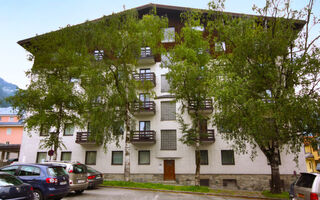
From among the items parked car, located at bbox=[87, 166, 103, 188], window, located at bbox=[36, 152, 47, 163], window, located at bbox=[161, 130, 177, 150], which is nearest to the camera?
parked car, located at bbox=[87, 166, 103, 188]

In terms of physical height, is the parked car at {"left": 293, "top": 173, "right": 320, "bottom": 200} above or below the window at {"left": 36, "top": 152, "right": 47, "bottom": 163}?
below

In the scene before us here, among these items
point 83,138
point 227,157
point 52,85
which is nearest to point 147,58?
point 52,85

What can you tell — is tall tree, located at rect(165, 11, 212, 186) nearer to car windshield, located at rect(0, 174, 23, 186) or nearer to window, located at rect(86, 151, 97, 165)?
car windshield, located at rect(0, 174, 23, 186)

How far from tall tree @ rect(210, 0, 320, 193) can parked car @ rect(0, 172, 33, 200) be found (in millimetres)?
9925

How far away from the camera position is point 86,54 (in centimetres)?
1867

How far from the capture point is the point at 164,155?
24469mm

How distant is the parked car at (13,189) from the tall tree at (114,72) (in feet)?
32.4

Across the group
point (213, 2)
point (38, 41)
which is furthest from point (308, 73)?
point (38, 41)

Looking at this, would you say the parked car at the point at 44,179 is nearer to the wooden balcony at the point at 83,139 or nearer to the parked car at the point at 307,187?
the parked car at the point at 307,187

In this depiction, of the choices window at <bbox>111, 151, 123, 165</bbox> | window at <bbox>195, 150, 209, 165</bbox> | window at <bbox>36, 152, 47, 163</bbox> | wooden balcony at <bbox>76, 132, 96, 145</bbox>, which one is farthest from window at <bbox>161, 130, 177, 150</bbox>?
window at <bbox>36, 152, 47, 163</bbox>

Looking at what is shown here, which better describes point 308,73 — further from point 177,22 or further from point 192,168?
point 177,22

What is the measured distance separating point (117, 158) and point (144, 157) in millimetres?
3263

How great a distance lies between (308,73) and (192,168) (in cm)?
1495

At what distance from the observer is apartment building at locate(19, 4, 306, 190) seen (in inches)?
897
